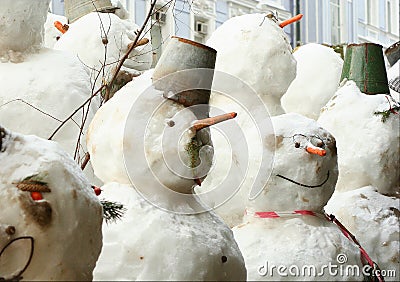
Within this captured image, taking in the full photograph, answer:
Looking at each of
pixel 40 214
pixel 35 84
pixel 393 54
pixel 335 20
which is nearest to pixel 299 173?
pixel 35 84

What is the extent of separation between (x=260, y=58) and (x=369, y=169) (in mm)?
480

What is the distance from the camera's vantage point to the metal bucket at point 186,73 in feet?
4.86

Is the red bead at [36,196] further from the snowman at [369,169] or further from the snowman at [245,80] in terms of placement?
the snowman at [369,169]

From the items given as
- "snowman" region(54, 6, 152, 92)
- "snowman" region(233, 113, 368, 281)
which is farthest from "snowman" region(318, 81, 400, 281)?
"snowman" region(54, 6, 152, 92)

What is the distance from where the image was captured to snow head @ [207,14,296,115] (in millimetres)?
2250

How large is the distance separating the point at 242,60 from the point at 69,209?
4.26 ft

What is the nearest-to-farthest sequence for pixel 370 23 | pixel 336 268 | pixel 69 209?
1. pixel 69 209
2. pixel 336 268
3. pixel 370 23

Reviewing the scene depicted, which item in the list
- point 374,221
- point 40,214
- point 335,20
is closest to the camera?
point 40,214

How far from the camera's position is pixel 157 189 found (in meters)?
1.44

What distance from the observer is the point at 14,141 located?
1.06m

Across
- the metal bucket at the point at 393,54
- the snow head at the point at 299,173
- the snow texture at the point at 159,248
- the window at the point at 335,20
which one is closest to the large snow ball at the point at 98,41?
the snow head at the point at 299,173

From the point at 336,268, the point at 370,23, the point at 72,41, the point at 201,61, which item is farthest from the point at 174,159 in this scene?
the point at 370,23

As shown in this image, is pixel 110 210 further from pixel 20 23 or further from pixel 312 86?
pixel 312 86

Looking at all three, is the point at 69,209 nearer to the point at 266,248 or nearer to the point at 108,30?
the point at 266,248
